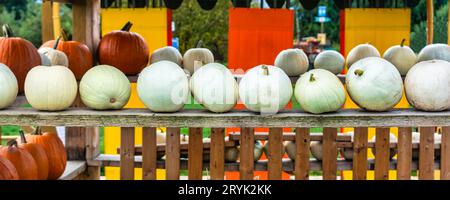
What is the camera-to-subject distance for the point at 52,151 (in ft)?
11.6

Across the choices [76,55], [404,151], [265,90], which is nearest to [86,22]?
[76,55]

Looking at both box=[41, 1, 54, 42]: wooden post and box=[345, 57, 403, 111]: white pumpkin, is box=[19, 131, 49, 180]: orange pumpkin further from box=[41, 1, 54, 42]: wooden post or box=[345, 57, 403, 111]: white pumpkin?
box=[345, 57, 403, 111]: white pumpkin

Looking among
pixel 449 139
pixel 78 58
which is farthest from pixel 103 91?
pixel 449 139

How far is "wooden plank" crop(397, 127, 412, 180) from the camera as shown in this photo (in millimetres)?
4074

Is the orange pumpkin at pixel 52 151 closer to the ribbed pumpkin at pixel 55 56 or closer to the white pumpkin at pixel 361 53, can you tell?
the ribbed pumpkin at pixel 55 56

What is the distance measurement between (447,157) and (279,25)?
2.36m

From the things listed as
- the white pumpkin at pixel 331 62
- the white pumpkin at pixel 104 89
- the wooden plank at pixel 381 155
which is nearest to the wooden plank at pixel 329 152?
the wooden plank at pixel 381 155

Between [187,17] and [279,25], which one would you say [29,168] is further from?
[187,17]

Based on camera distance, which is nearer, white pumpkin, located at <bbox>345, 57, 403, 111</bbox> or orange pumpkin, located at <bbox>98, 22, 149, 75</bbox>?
white pumpkin, located at <bbox>345, 57, 403, 111</bbox>

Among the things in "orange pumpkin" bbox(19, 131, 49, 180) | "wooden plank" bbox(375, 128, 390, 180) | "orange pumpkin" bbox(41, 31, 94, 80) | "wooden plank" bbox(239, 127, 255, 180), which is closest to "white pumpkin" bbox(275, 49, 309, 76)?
"wooden plank" bbox(239, 127, 255, 180)

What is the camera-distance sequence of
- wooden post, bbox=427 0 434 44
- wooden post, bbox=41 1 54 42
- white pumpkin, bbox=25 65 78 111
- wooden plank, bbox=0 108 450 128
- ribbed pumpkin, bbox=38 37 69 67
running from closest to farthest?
wooden plank, bbox=0 108 450 128
white pumpkin, bbox=25 65 78 111
ribbed pumpkin, bbox=38 37 69 67
wooden post, bbox=41 1 54 42
wooden post, bbox=427 0 434 44

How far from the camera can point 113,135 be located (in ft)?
19.0

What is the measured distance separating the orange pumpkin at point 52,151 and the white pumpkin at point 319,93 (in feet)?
6.03

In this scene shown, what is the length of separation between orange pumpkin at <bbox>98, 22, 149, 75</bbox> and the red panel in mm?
2104
